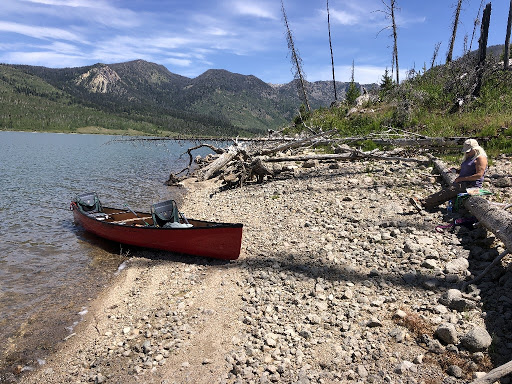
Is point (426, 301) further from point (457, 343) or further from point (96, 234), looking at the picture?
point (96, 234)

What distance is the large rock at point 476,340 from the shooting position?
399cm

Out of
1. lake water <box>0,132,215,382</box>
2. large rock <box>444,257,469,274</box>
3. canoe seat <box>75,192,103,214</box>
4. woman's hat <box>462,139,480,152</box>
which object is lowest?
lake water <box>0,132,215,382</box>

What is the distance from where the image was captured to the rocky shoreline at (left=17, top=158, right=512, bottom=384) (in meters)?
4.29

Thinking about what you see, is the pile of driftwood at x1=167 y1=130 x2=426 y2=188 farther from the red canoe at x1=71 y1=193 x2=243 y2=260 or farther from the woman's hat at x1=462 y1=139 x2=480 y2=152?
the red canoe at x1=71 y1=193 x2=243 y2=260

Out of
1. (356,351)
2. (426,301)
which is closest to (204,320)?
(356,351)

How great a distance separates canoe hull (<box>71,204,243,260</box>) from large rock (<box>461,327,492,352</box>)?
5.15m

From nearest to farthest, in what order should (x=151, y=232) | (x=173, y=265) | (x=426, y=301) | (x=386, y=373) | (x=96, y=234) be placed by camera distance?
(x=386, y=373)
(x=426, y=301)
(x=173, y=265)
(x=151, y=232)
(x=96, y=234)

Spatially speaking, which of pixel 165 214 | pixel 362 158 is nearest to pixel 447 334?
pixel 165 214

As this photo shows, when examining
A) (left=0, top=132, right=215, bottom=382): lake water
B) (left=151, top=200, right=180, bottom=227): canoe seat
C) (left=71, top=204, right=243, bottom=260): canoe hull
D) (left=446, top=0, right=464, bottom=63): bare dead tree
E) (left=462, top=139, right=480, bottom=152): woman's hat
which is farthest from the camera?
(left=446, top=0, right=464, bottom=63): bare dead tree

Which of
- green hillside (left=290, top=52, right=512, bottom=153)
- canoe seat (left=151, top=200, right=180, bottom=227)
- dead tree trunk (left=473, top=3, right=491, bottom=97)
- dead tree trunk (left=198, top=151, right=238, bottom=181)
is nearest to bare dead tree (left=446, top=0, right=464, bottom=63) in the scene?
green hillside (left=290, top=52, right=512, bottom=153)

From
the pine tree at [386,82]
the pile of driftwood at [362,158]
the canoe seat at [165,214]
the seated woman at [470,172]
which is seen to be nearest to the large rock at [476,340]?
the pile of driftwood at [362,158]

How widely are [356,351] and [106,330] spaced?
491cm

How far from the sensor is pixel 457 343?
166 inches

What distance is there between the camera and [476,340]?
402cm
